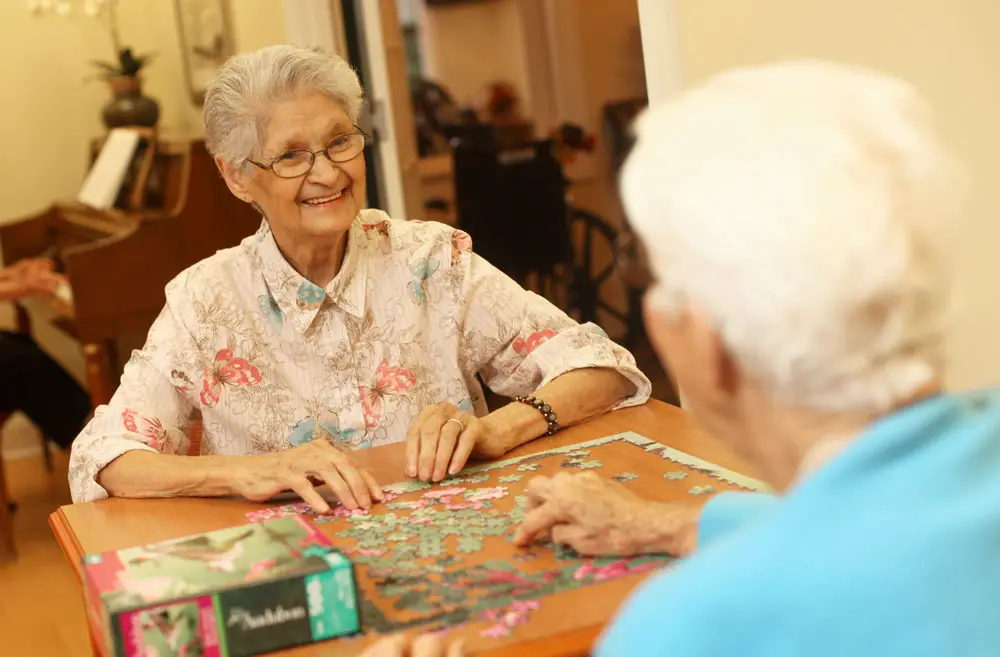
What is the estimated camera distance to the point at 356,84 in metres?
2.28

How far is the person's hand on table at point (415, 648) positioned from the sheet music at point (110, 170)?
15.1ft

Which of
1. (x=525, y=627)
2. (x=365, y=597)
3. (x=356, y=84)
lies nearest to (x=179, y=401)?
(x=356, y=84)

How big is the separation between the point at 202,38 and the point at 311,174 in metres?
3.89

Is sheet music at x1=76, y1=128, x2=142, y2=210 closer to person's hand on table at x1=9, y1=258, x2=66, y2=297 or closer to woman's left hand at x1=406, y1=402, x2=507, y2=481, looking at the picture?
person's hand on table at x1=9, y1=258, x2=66, y2=297

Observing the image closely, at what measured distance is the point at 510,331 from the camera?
2322 millimetres

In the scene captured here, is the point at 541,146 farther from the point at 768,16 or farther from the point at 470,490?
the point at 470,490

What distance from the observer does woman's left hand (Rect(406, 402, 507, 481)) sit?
187cm

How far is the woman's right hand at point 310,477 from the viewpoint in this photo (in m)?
1.78

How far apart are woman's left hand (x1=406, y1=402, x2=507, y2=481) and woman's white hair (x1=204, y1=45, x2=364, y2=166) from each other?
662mm

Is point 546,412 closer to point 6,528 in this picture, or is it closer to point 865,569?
point 865,569

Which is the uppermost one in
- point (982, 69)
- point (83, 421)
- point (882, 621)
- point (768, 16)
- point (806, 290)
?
point (768, 16)

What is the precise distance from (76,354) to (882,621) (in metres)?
6.05

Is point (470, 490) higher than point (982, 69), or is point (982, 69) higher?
point (982, 69)

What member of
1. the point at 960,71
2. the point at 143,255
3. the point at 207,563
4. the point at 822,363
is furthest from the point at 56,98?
the point at 822,363
